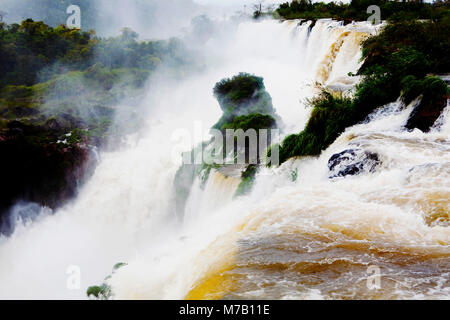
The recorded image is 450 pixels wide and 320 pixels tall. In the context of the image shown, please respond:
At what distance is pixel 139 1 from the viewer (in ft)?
248

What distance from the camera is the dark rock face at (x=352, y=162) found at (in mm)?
5965

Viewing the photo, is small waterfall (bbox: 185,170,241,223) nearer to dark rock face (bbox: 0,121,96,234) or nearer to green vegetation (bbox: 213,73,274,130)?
green vegetation (bbox: 213,73,274,130)

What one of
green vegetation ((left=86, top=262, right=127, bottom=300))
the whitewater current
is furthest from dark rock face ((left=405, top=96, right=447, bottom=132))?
green vegetation ((left=86, top=262, right=127, bottom=300))

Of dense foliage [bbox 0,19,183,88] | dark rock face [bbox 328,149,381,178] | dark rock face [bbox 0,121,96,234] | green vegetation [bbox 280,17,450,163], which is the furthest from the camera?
dense foliage [bbox 0,19,183,88]

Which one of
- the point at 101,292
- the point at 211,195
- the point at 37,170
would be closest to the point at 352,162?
the point at 211,195

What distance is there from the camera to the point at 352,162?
20.3 ft

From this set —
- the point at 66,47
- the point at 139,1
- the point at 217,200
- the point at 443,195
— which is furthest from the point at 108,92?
the point at 139,1

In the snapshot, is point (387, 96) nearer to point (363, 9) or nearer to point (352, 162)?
point (352, 162)

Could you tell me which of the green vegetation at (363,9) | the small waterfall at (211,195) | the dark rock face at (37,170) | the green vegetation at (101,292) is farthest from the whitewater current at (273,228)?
the green vegetation at (363,9)

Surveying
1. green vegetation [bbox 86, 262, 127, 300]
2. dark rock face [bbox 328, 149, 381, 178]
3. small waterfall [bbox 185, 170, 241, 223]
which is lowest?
green vegetation [bbox 86, 262, 127, 300]

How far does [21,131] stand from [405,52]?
1623 cm

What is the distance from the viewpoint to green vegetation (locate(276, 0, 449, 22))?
21395mm

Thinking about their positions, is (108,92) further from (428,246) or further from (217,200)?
→ (428,246)

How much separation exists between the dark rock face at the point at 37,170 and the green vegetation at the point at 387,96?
10.8 metres
